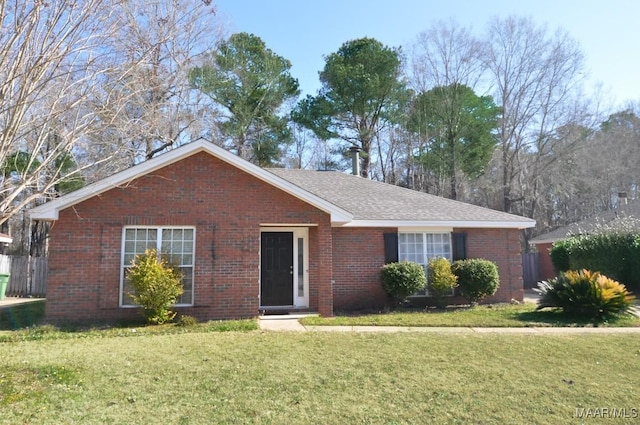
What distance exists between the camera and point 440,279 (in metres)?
12.6

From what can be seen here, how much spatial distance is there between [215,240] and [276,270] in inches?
90.1

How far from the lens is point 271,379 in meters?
5.87

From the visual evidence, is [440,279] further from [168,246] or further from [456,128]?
[456,128]

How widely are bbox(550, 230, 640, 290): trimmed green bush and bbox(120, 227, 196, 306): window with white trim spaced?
51.9ft

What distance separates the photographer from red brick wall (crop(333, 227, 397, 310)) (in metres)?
12.6

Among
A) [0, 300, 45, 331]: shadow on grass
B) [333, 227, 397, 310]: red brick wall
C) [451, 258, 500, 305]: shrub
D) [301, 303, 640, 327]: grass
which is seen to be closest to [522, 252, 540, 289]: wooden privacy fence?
[451, 258, 500, 305]: shrub

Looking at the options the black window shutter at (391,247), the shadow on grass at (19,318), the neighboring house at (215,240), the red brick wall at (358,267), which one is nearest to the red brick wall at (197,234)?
the neighboring house at (215,240)

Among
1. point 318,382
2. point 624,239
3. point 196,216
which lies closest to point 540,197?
point 624,239

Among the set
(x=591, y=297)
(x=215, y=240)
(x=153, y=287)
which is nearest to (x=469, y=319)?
(x=591, y=297)

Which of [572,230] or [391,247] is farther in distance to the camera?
[572,230]

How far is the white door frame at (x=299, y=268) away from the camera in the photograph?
40.8ft

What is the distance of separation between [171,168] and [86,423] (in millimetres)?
7254

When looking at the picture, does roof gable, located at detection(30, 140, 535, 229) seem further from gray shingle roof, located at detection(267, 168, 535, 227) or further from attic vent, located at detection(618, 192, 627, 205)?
attic vent, located at detection(618, 192, 627, 205)

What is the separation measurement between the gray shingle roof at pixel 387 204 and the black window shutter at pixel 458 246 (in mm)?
573
